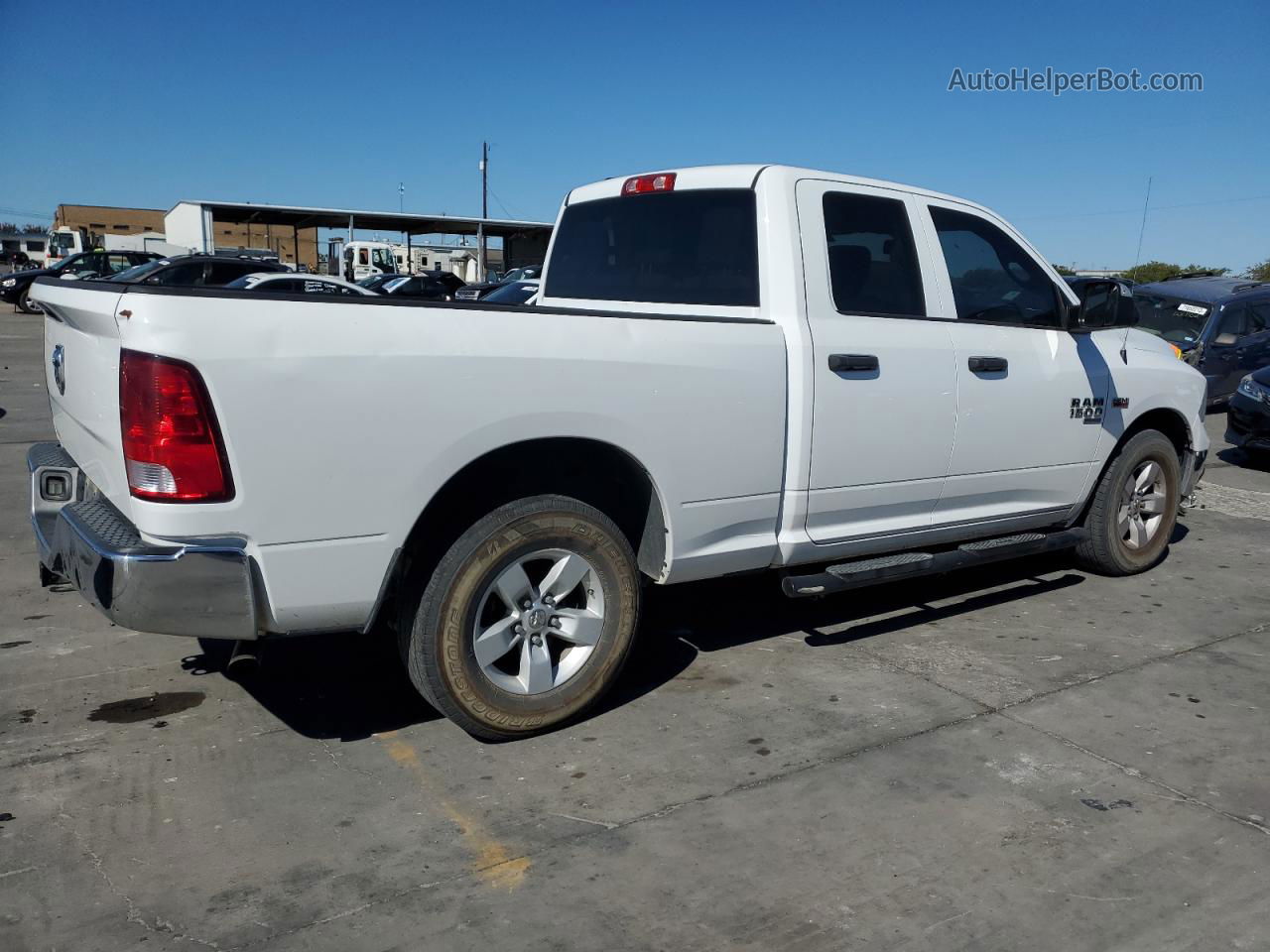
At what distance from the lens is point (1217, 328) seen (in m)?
13.0

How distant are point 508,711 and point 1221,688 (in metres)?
3.05

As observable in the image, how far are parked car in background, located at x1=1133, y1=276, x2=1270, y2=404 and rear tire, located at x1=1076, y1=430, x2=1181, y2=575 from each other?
7.55 metres

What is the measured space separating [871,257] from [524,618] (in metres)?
2.22

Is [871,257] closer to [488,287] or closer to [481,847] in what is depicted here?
[481,847]

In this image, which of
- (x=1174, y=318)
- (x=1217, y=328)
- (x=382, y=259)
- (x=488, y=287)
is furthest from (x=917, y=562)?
(x=382, y=259)

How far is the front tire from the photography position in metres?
3.48

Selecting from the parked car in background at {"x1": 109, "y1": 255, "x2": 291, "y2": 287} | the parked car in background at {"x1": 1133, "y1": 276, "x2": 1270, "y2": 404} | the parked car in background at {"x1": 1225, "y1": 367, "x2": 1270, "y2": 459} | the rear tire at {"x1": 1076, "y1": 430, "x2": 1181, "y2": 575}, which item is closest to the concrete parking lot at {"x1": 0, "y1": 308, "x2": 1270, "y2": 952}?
the rear tire at {"x1": 1076, "y1": 430, "x2": 1181, "y2": 575}

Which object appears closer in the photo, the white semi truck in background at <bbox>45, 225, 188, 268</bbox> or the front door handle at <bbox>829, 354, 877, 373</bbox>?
the front door handle at <bbox>829, 354, 877, 373</bbox>

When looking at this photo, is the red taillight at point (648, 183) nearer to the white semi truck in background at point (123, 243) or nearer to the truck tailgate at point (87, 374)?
the truck tailgate at point (87, 374)

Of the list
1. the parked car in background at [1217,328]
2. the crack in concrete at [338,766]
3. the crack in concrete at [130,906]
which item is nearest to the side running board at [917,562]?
the crack in concrete at [338,766]

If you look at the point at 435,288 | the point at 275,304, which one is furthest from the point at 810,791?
the point at 435,288

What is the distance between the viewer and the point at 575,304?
5215 mm

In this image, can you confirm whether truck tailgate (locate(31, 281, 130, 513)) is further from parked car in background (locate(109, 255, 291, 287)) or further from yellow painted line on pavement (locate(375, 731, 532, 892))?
parked car in background (locate(109, 255, 291, 287))

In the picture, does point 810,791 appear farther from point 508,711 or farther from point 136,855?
point 136,855
